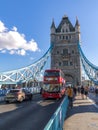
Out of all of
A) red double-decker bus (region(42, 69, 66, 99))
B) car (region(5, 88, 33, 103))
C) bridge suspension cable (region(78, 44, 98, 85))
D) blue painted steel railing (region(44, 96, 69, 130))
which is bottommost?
blue painted steel railing (region(44, 96, 69, 130))

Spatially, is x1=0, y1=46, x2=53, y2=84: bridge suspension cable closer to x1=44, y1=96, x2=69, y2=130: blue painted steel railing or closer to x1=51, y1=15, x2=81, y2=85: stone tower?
x1=51, y1=15, x2=81, y2=85: stone tower

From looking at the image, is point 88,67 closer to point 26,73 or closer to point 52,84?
Answer: point 26,73

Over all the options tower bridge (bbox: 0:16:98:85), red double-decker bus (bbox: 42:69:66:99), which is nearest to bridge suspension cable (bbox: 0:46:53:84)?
tower bridge (bbox: 0:16:98:85)

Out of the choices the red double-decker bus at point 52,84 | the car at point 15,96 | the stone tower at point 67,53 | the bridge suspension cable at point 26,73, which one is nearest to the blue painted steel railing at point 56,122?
the car at point 15,96

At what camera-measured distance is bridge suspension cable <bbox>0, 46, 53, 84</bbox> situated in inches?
3019

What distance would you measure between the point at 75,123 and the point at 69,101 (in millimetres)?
7429

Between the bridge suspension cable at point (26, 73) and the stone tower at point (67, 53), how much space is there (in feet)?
14.1

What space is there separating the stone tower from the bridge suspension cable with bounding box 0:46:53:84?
4.29 metres

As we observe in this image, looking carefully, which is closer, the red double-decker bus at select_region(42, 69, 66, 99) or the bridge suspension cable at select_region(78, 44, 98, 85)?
the red double-decker bus at select_region(42, 69, 66, 99)

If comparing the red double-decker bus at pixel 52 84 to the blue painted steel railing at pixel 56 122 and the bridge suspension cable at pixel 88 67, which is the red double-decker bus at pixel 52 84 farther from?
the bridge suspension cable at pixel 88 67

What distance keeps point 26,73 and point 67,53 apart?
61.4 ft

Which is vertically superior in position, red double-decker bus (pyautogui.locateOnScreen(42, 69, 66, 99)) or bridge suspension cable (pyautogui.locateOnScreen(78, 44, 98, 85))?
bridge suspension cable (pyautogui.locateOnScreen(78, 44, 98, 85))

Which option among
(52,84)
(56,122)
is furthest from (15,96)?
(56,122)

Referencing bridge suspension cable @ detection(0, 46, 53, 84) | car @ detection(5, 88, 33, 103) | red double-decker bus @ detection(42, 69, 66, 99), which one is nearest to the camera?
car @ detection(5, 88, 33, 103)
